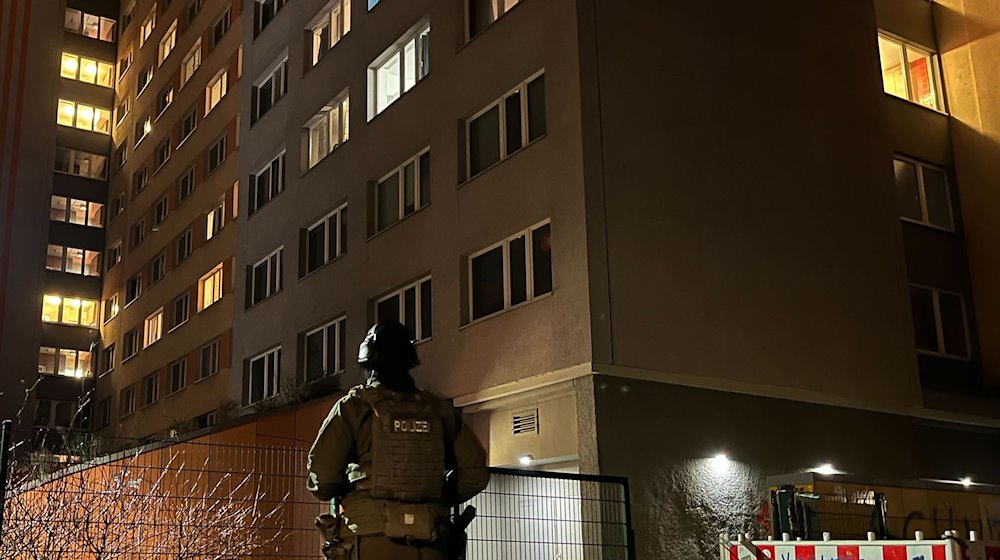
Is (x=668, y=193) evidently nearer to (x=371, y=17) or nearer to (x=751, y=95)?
(x=751, y=95)

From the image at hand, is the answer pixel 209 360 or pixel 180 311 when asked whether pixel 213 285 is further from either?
pixel 180 311

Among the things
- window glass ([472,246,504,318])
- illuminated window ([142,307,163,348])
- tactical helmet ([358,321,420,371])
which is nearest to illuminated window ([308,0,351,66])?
window glass ([472,246,504,318])

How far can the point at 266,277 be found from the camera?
86.0 ft

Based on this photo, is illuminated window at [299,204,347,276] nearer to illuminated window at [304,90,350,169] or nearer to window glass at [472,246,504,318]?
illuminated window at [304,90,350,169]

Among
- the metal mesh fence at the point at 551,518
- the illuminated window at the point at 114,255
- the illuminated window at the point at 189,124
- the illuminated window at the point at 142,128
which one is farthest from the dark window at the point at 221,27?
the metal mesh fence at the point at 551,518

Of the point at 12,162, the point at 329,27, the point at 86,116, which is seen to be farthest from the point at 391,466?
the point at 86,116

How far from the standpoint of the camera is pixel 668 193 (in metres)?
16.3

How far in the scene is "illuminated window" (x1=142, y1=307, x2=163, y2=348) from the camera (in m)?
36.5

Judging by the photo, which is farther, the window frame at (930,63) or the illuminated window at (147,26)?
the illuminated window at (147,26)

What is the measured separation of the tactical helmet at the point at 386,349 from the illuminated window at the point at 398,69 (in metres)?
13.7

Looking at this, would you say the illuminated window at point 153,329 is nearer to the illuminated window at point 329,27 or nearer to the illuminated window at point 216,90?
the illuminated window at point 216,90

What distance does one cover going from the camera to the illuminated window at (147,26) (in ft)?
140

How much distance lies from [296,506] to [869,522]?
8.16 m


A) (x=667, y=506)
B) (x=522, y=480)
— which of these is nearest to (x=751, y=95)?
(x=667, y=506)
